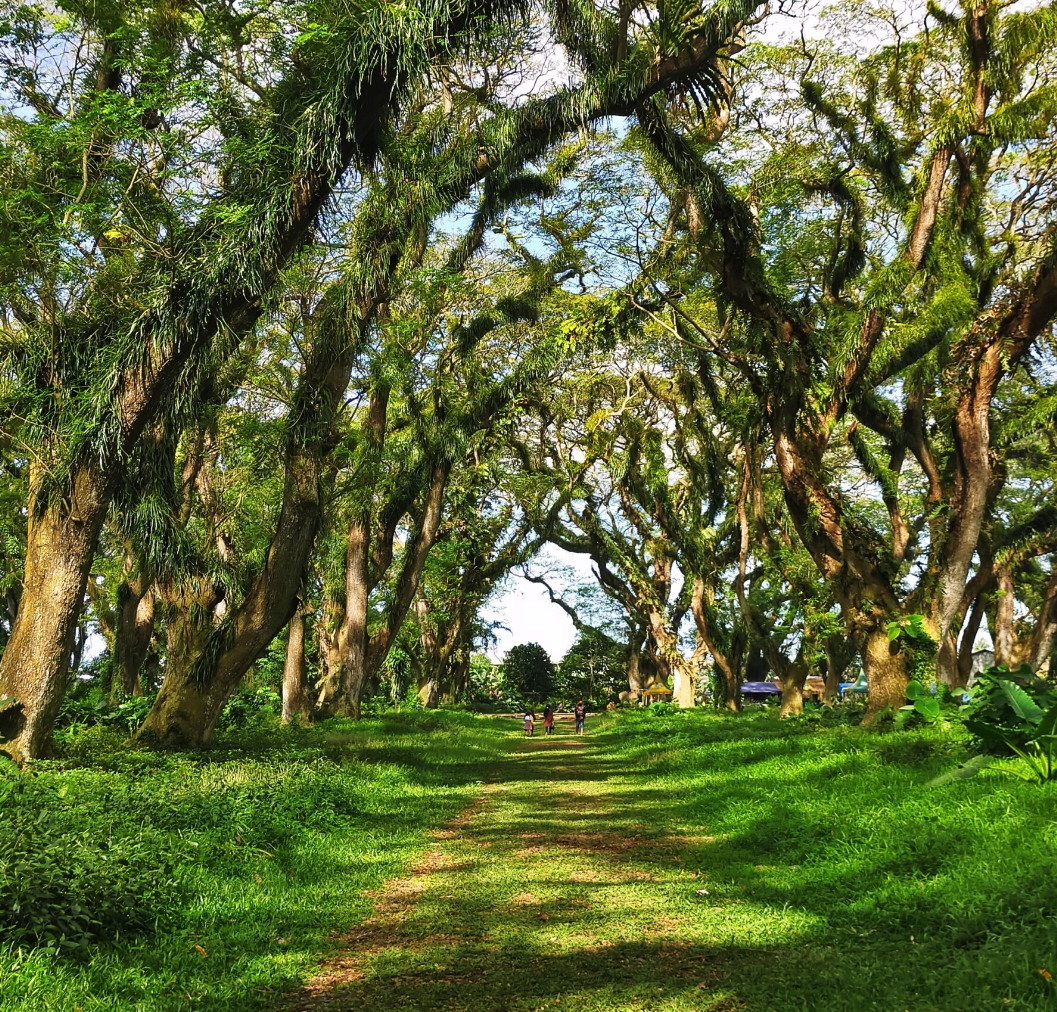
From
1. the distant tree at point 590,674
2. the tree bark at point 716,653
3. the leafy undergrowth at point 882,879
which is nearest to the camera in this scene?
the leafy undergrowth at point 882,879

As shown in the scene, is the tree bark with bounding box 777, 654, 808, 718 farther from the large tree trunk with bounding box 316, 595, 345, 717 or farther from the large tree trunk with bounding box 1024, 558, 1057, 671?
the large tree trunk with bounding box 316, 595, 345, 717

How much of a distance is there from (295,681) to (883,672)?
1300 centimetres

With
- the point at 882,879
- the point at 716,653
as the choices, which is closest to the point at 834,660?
the point at 716,653

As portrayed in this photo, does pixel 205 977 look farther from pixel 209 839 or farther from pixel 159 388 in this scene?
pixel 159 388

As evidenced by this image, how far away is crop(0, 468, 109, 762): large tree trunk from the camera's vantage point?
8.73 meters

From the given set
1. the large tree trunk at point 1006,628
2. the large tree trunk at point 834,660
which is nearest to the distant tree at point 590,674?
the large tree trunk at point 834,660

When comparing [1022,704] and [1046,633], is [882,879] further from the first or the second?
[1046,633]

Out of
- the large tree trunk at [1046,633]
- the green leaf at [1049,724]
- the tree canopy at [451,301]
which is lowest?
the green leaf at [1049,724]

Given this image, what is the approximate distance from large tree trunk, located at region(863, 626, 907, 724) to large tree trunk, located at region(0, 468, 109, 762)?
1043 centimetres

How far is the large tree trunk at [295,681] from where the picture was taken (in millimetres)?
19500

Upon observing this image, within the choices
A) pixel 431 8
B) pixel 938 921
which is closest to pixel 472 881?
pixel 938 921

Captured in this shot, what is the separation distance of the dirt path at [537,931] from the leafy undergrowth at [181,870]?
356 millimetres

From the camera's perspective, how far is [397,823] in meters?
9.16

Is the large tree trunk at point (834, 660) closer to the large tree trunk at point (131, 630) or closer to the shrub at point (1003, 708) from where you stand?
the large tree trunk at point (131, 630)
